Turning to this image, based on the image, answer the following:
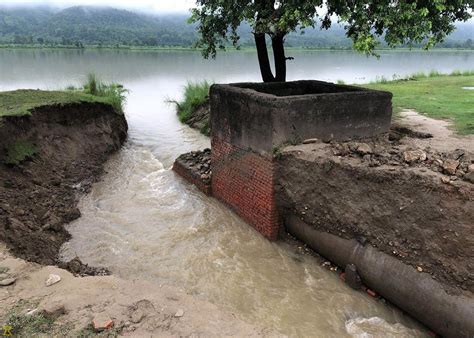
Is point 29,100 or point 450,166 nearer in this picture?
point 450,166

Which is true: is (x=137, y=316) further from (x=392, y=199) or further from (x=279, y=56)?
(x=279, y=56)

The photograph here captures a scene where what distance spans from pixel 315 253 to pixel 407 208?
210cm

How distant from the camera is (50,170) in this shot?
390 inches

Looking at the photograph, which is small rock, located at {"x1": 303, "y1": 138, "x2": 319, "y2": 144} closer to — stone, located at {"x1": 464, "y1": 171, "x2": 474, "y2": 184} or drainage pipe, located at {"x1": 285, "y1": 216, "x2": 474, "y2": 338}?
drainage pipe, located at {"x1": 285, "y1": 216, "x2": 474, "y2": 338}

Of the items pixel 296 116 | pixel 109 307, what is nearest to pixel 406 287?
pixel 296 116

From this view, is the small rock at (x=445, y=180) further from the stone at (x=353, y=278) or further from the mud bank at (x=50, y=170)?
the mud bank at (x=50, y=170)

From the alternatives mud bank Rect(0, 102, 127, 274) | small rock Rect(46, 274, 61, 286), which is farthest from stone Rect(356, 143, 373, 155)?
small rock Rect(46, 274, 61, 286)

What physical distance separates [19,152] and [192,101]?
32.1 feet

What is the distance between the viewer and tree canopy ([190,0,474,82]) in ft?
21.3

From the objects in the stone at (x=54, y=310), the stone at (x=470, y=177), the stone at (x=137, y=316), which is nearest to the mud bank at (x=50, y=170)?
the stone at (x=54, y=310)

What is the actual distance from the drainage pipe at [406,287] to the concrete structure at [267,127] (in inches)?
53.5

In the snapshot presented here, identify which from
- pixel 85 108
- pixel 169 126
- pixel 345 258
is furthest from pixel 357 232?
pixel 169 126

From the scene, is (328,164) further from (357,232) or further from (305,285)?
(305,285)

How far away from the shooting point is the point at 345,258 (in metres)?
6.34
